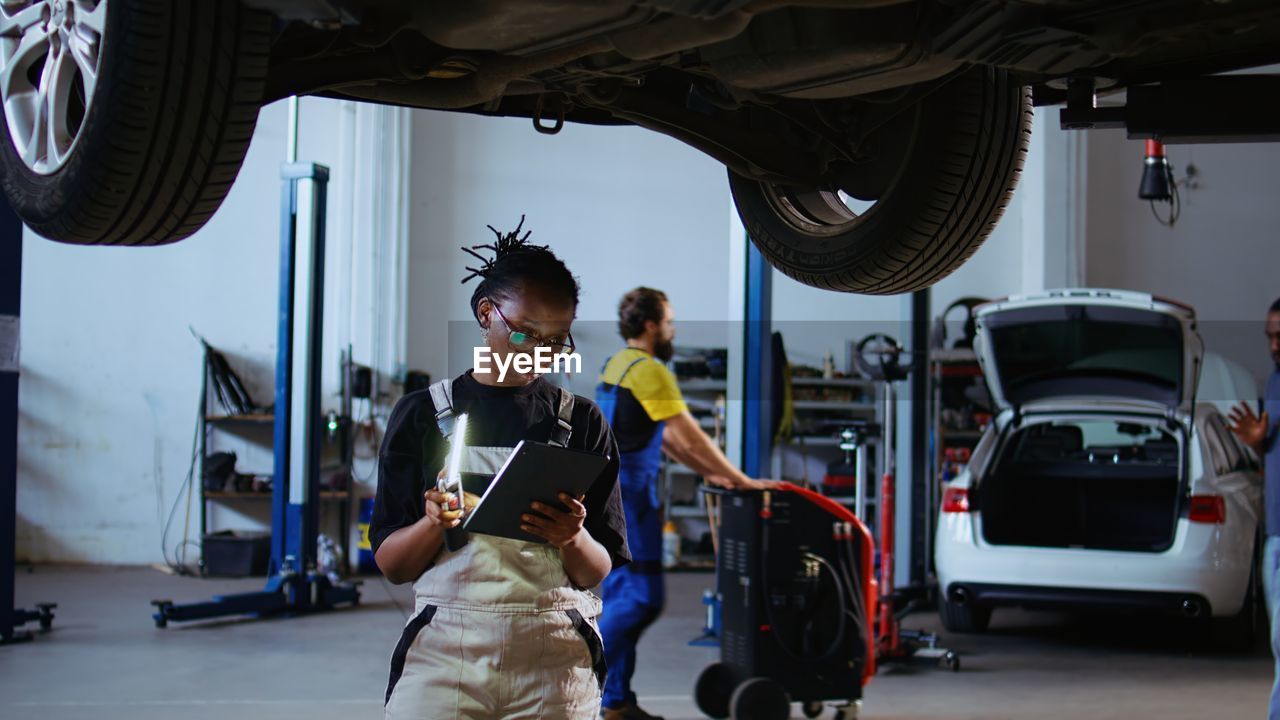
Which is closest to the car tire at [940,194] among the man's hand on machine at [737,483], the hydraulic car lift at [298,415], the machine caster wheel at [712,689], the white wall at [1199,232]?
the man's hand on machine at [737,483]

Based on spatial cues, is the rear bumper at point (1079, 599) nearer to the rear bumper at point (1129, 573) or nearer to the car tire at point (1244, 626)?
the rear bumper at point (1129, 573)

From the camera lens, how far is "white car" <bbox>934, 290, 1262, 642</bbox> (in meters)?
5.34

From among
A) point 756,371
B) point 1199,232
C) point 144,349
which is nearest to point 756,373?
point 756,371

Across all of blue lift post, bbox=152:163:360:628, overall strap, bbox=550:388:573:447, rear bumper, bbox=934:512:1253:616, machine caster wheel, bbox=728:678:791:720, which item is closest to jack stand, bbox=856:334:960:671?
rear bumper, bbox=934:512:1253:616

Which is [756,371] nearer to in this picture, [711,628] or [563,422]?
[711,628]

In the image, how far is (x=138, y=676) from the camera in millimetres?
4875

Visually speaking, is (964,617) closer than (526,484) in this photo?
No

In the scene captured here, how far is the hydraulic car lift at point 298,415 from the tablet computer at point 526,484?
4936 mm

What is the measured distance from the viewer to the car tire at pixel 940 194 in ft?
8.10

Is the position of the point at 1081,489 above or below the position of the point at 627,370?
below

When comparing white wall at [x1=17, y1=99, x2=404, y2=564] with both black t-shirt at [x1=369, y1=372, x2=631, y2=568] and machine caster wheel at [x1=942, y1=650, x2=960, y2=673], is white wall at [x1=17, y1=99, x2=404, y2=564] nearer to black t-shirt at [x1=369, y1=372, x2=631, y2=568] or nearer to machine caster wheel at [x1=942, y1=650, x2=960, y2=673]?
machine caster wheel at [x1=942, y1=650, x2=960, y2=673]

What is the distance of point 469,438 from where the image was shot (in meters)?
1.94

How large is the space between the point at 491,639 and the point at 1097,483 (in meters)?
5.41

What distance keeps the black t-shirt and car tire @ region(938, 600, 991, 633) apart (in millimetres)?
4544
